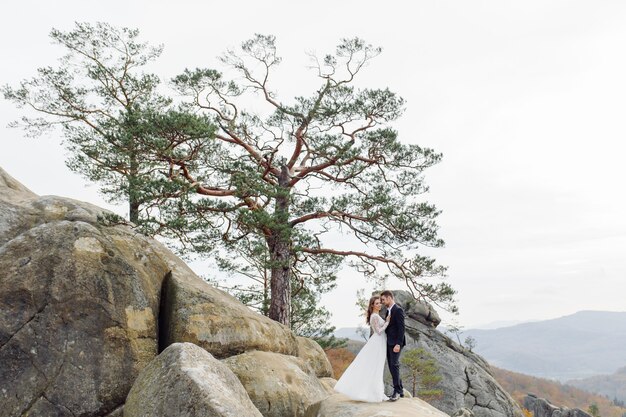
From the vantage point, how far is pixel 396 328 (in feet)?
33.7

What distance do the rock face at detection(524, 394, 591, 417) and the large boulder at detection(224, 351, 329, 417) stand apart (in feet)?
161

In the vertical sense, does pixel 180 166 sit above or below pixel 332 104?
below

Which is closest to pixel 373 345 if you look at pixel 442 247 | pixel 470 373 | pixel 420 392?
pixel 442 247

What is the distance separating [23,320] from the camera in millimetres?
9680

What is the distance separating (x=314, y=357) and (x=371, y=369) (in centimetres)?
563

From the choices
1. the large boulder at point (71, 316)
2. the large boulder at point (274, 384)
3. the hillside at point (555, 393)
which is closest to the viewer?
the large boulder at point (71, 316)

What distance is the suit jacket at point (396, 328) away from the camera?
10164mm

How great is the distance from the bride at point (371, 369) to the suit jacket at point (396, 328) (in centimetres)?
11

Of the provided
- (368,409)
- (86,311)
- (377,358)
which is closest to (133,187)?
(86,311)

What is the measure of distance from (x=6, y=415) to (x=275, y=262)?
30.9 ft

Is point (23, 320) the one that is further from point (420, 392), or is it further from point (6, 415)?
point (420, 392)

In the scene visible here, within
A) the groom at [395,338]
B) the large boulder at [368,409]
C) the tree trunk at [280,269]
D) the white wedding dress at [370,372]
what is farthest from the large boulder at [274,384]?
the tree trunk at [280,269]

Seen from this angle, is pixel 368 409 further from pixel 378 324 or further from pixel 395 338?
pixel 378 324

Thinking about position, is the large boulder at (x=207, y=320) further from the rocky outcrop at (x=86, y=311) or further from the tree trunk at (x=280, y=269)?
the tree trunk at (x=280, y=269)
